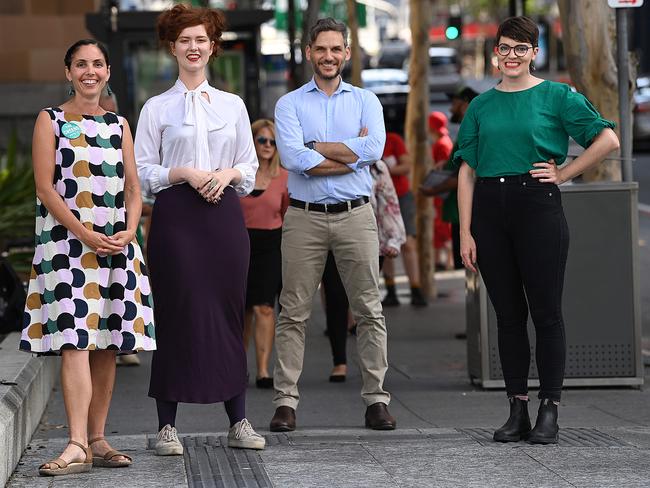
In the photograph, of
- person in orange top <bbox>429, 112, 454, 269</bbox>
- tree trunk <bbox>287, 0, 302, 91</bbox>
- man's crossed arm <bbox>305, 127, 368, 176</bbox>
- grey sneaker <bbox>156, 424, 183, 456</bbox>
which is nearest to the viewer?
grey sneaker <bbox>156, 424, 183, 456</bbox>

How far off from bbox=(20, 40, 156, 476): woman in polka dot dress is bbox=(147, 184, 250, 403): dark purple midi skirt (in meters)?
0.23

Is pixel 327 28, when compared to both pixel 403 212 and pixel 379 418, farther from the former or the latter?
pixel 403 212

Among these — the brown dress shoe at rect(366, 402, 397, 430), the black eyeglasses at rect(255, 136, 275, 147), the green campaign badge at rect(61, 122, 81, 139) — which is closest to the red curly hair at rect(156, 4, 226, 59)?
the green campaign badge at rect(61, 122, 81, 139)

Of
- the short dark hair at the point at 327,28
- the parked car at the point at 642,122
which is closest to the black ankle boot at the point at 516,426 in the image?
the short dark hair at the point at 327,28

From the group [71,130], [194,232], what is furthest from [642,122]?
[71,130]

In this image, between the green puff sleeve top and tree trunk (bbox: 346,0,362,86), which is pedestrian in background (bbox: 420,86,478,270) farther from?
tree trunk (bbox: 346,0,362,86)

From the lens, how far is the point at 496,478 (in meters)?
5.82

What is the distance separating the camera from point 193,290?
6.45 meters

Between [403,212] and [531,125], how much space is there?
6762mm

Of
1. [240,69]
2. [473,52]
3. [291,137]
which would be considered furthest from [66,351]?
[473,52]

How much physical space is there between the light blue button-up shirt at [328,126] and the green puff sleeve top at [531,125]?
0.73m

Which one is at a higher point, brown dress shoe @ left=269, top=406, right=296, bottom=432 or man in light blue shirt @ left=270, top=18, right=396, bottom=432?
man in light blue shirt @ left=270, top=18, right=396, bottom=432

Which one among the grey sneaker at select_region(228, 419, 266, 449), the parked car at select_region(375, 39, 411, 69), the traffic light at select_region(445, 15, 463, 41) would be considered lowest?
the grey sneaker at select_region(228, 419, 266, 449)

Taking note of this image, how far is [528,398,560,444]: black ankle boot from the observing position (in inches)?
261
